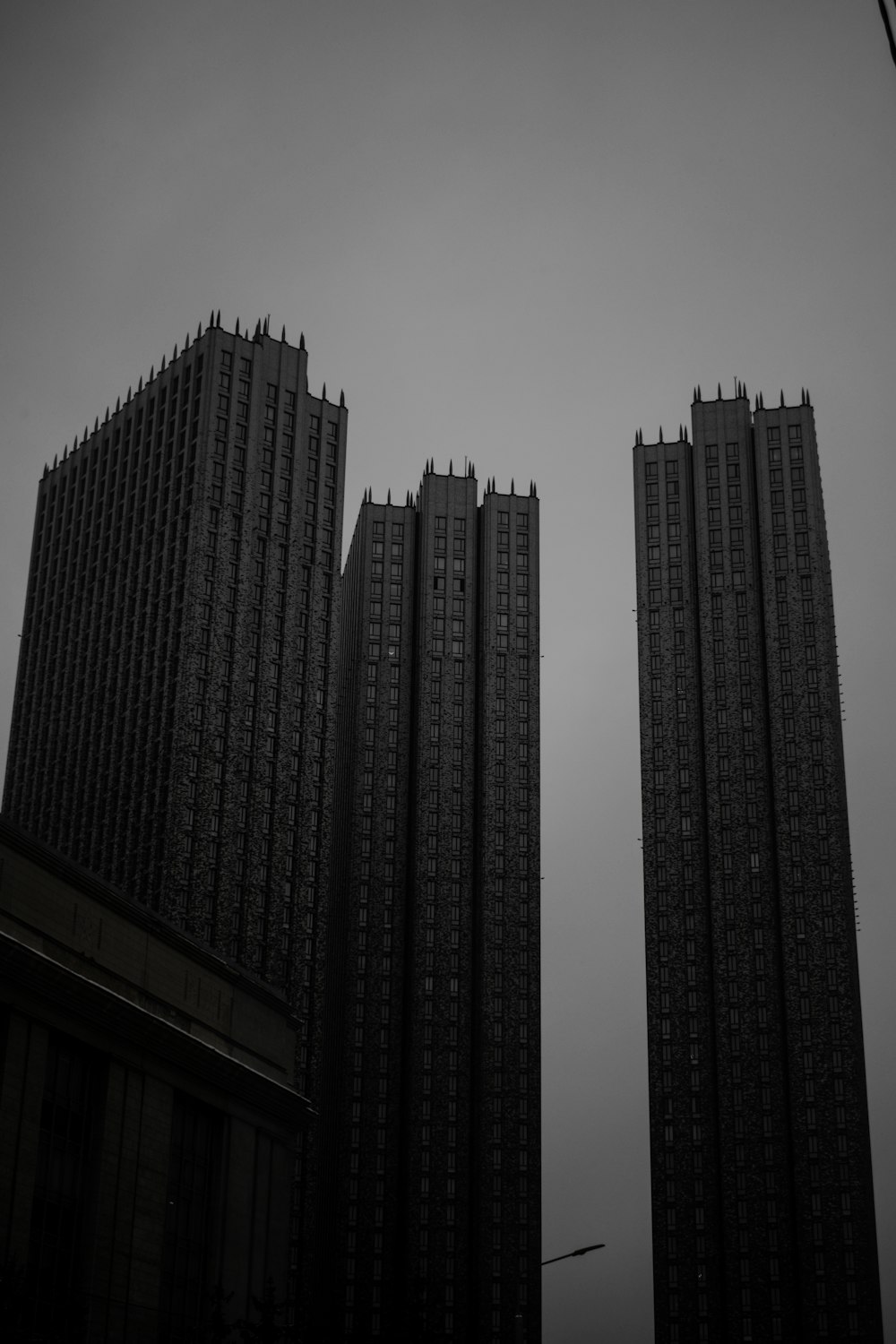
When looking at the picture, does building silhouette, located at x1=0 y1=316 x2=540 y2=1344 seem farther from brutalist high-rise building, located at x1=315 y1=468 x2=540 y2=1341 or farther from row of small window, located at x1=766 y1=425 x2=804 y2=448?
row of small window, located at x1=766 y1=425 x2=804 y2=448

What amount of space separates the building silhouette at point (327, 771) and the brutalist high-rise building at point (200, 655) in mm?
243

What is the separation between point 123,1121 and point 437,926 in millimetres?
102450

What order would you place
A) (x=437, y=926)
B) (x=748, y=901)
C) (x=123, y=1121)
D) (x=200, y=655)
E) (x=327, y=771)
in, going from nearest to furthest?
(x=123, y=1121) → (x=200, y=655) → (x=327, y=771) → (x=748, y=901) → (x=437, y=926)

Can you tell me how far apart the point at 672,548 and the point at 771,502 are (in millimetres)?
9794

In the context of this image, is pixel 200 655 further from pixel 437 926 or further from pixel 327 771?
pixel 437 926

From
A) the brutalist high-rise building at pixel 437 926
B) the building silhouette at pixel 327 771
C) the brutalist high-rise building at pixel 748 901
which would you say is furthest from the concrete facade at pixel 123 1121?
the brutalist high-rise building at pixel 437 926

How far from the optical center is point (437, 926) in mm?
152625

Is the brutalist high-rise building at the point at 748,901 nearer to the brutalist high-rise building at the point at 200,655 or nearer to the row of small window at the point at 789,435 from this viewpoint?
the row of small window at the point at 789,435

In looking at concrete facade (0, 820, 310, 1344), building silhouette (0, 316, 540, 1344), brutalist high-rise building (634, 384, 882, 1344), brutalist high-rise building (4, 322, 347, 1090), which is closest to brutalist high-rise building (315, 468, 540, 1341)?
building silhouette (0, 316, 540, 1344)

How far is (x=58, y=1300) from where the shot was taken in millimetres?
47688

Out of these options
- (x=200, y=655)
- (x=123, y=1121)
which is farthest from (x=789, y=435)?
(x=123, y=1121)

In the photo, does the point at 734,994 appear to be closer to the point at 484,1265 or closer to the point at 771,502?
the point at 484,1265

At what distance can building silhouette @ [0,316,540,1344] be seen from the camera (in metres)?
124

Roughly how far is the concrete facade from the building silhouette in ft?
197
